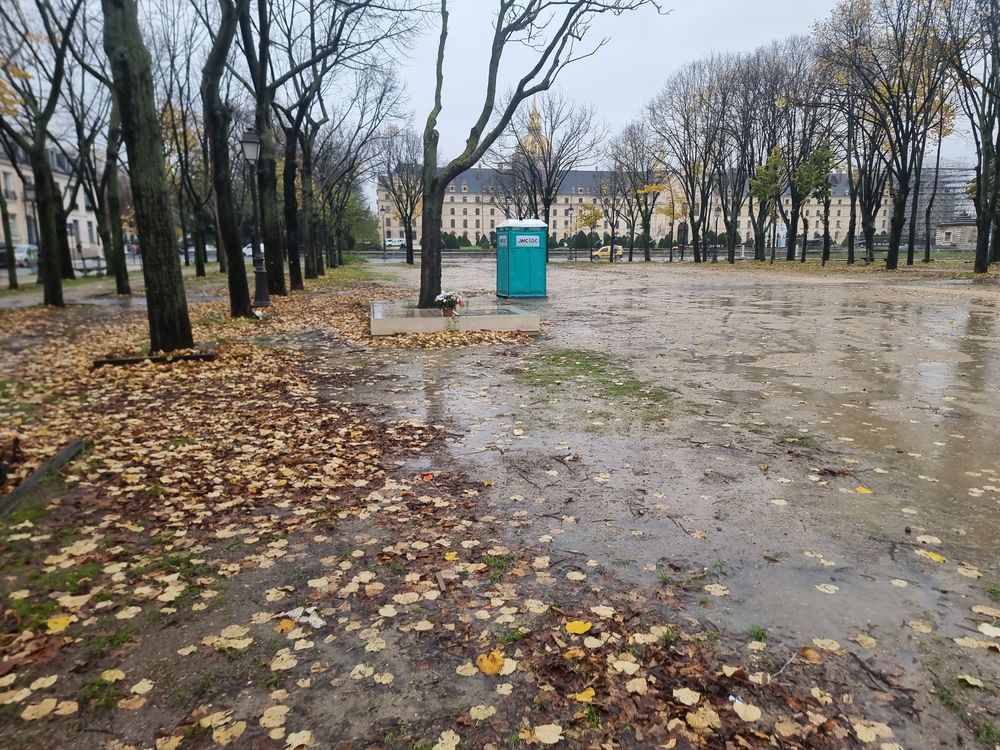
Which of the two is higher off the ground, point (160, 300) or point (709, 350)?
point (160, 300)

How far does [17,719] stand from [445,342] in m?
8.79

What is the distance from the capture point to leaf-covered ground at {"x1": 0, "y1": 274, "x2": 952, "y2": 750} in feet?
7.45

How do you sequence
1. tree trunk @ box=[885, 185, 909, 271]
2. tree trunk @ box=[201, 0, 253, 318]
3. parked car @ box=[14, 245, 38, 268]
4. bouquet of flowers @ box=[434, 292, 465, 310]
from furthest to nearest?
parked car @ box=[14, 245, 38, 268] < tree trunk @ box=[885, 185, 909, 271] < tree trunk @ box=[201, 0, 253, 318] < bouquet of flowers @ box=[434, 292, 465, 310]

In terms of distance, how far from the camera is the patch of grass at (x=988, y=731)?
2152mm

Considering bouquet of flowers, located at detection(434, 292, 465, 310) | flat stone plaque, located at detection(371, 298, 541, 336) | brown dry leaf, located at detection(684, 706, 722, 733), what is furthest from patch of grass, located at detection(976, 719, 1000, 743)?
bouquet of flowers, located at detection(434, 292, 465, 310)

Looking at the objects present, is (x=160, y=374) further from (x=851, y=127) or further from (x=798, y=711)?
(x=851, y=127)

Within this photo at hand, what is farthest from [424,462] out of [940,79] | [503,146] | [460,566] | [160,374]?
[503,146]

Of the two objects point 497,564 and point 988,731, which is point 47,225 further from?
point 988,731

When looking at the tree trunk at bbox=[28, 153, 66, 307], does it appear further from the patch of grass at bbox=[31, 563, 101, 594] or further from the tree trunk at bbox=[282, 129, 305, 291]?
the patch of grass at bbox=[31, 563, 101, 594]

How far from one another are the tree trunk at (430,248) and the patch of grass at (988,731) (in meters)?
11.8

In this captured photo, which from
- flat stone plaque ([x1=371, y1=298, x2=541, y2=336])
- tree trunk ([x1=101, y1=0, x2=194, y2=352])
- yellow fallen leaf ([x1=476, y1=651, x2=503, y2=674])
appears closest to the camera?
yellow fallen leaf ([x1=476, y1=651, x2=503, y2=674])

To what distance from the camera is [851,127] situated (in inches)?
1337

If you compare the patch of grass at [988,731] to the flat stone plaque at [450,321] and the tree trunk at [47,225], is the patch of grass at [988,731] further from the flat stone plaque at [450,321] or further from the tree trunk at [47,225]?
the tree trunk at [47,225]

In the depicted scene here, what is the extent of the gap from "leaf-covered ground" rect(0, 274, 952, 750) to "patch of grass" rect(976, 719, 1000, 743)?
27 cm
